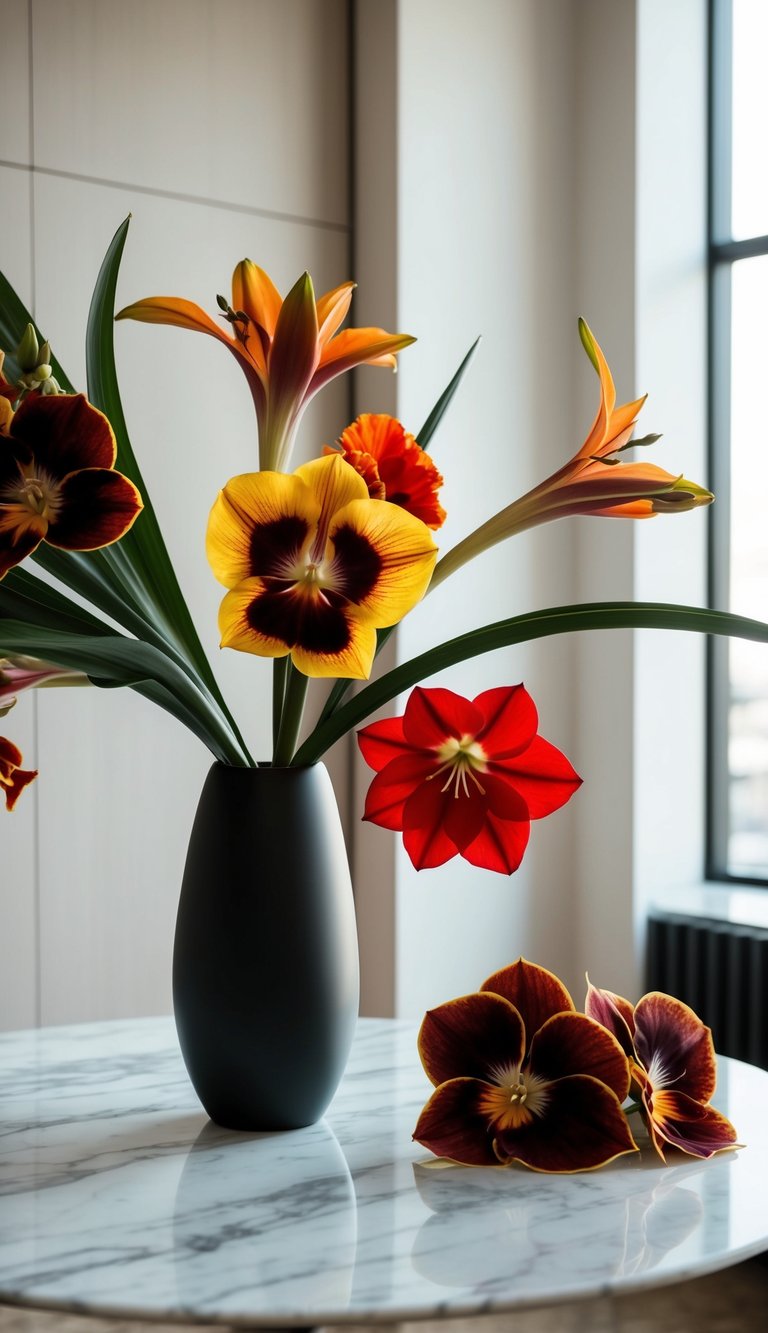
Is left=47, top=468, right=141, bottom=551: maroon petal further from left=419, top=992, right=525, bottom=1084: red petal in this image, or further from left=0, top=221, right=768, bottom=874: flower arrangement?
left=419, top=992, right=525, bottom=1084: red petal

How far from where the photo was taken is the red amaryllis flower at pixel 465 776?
89cm

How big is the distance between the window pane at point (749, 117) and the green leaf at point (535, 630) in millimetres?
2198

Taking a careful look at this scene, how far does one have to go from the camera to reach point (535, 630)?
902 millimetres

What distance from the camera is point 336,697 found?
40.1 inches

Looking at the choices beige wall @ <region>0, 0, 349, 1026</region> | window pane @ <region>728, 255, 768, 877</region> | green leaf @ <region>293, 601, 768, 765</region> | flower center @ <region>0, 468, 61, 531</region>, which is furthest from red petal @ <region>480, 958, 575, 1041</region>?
window pane @ <region>728, 255, 768, 877</region>

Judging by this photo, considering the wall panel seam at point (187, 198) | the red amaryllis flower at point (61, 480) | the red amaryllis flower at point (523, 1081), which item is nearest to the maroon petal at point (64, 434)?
the red amaryllis flower at point (61, 480)

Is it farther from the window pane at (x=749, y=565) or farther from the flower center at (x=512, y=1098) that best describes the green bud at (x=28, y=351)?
the window pane at (x=749, y=565)

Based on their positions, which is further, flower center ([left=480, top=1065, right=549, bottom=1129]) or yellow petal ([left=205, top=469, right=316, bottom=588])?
flower center ([left=480, top=1065, right=549, bottom=1129])

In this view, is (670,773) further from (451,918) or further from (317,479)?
(317,479)

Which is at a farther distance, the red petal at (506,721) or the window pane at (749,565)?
the window pane at (749,565)

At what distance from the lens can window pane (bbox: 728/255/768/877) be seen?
2781 millimetres

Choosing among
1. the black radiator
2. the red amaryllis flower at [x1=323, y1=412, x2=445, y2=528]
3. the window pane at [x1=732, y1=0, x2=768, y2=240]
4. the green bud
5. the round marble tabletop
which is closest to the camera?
the round marble tabletop

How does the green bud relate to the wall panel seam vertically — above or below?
below

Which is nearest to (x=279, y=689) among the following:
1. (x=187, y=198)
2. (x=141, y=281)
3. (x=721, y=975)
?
(x=141, y=281)
